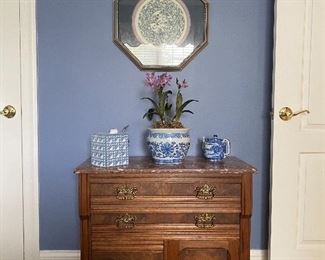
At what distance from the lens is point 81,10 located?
1.94 metres

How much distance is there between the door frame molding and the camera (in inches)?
75.7

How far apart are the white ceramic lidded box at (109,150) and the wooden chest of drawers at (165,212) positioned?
2.5 inches

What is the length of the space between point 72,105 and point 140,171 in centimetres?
69

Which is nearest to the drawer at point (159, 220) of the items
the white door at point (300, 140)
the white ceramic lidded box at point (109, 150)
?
the white ceramic lidded box at point (109, 150)

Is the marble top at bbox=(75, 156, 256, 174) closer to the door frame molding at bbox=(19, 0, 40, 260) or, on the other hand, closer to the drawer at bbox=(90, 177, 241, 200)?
the drawer at bbox=(90, 177, 241, 200)

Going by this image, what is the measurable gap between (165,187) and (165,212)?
4.6 inches

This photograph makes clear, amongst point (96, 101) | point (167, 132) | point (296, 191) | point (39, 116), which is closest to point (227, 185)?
point (167, 132)

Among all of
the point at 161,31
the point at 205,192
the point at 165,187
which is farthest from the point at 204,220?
the point at 161,31

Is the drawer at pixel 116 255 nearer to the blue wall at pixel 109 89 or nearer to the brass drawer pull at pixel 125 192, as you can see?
the brass drawer pull at pixel 125 192

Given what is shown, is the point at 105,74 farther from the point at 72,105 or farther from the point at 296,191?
the point at 296,191

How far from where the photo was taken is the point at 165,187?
155 centimetres

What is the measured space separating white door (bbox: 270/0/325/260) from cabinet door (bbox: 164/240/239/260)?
45 cm

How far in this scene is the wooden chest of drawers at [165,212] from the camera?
155 cm

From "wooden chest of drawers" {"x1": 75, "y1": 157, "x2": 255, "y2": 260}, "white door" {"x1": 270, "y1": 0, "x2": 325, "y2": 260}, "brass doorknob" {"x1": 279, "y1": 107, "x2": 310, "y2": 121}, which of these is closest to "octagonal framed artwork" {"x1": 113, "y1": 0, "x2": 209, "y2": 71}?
"white door" {"x1": 270, "y1": 0, "x2": 325, "y2": 260}
